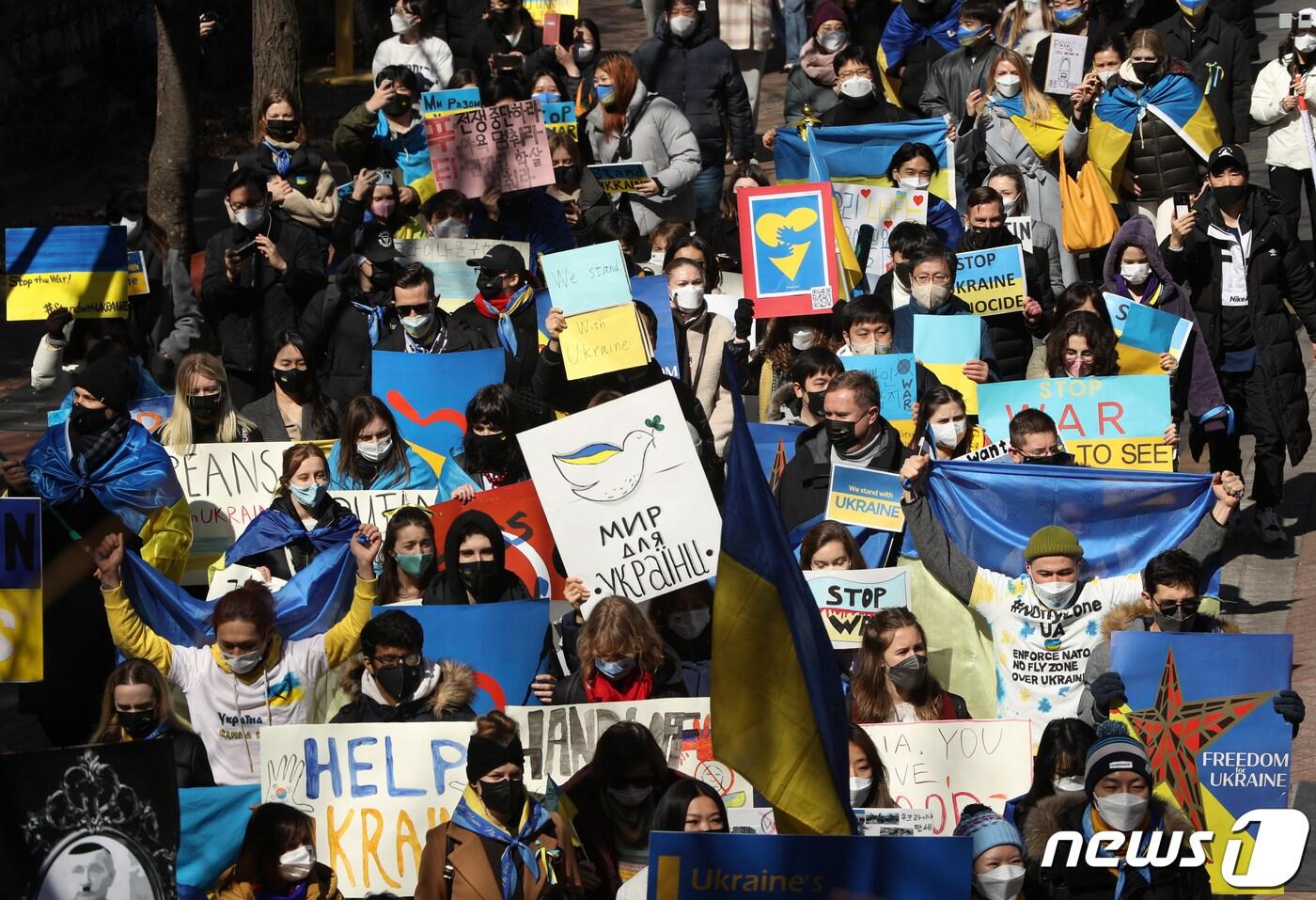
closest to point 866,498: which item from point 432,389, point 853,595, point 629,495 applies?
point 853,595

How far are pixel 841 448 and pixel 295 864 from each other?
3.36 metres

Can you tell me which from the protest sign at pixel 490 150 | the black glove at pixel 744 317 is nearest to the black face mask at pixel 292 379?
the black glove at pixel 744 317

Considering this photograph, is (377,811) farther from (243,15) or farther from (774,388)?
(243,15)

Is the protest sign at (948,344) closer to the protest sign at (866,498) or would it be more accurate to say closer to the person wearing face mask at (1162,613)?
the protest sign at (866,498)

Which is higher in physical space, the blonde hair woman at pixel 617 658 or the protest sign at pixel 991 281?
the protest sign at pixel 991 281

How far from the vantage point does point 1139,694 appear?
7676 millimetres

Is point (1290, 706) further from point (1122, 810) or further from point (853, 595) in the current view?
point (853, 595)

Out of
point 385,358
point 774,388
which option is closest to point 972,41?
point 774,388

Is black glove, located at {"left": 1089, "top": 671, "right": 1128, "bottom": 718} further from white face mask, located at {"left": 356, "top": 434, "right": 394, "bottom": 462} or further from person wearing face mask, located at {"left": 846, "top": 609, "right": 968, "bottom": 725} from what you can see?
white face mask, located at {"left": 356, "top": 434, "right": 394, "bottom": 462}

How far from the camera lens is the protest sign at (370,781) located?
7.56 m

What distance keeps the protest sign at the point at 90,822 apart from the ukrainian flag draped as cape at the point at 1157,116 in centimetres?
798

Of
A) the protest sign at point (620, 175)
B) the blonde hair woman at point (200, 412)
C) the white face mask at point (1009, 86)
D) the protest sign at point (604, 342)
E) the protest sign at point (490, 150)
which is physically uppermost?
the white face mask at point (1009, 86)

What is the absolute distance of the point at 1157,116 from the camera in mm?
12430

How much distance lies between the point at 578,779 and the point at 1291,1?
60.1 ft
